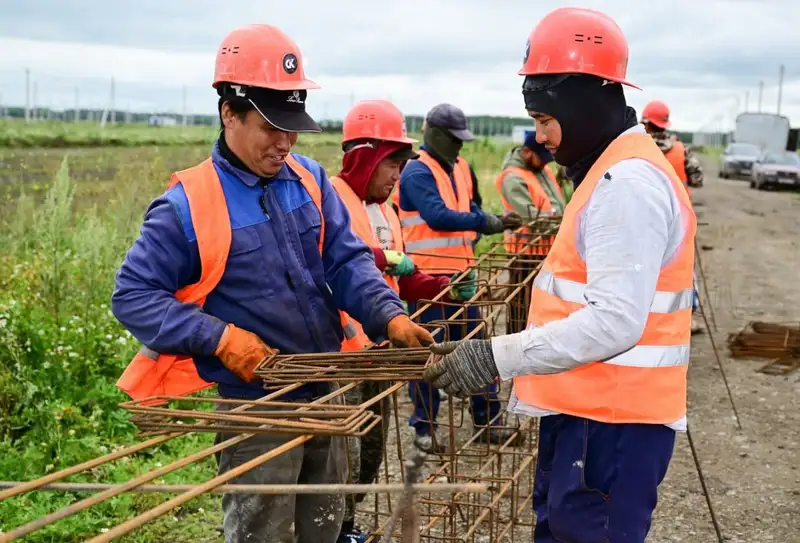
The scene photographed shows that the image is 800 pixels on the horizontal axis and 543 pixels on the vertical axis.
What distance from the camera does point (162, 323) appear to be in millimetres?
2877

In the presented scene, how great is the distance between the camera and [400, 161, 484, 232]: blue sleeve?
19.9 feet

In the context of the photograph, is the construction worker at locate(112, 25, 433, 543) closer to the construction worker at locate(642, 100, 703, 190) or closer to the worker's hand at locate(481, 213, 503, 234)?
the worker's hand at locate(481, 213, 503, 234)

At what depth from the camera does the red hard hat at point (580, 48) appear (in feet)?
8.75

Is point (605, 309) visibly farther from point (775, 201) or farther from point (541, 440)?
point (775, 201)

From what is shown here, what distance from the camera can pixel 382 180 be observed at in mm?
4754

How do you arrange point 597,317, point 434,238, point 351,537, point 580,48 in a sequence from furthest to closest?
point 434,238
point 351,537
point 580,48
point 597,317

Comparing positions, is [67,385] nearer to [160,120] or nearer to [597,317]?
[597,317]

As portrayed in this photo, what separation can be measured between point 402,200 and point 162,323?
357 cm

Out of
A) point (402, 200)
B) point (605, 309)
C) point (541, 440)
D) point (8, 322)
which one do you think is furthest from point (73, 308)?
point (605, 309)

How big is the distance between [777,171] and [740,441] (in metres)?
27.6

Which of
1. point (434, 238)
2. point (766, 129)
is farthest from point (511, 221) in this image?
point (766, 129)

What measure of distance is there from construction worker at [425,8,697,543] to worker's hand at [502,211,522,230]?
359 cm

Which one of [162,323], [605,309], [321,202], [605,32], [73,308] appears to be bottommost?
[73,308]

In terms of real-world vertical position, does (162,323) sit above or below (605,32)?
below
